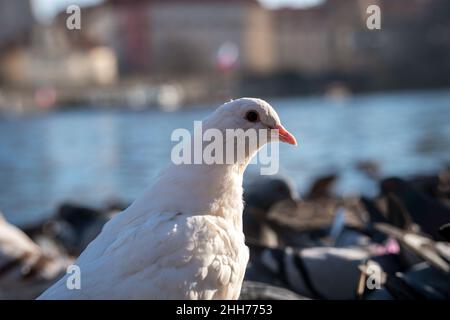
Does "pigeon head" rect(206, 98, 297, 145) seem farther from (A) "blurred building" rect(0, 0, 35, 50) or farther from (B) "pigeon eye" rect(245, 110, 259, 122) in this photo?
(A) "blurred building" rect(0, 0, 35, 50)

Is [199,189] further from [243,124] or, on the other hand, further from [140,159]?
[140,159]

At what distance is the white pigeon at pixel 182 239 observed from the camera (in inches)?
59.0

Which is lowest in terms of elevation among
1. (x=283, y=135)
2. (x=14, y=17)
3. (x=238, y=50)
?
(x=283, y=135)

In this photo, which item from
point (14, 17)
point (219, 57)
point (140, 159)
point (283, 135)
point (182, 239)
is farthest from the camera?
point (14, 17)

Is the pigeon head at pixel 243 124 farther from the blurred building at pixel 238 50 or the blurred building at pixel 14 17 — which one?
the blurred building at pixel 14 17

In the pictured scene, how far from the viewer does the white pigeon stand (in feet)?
4.92

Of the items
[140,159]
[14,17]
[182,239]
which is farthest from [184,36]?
[182,239]

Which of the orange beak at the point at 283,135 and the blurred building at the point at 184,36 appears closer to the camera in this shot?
the orange beak at the point at 283,135

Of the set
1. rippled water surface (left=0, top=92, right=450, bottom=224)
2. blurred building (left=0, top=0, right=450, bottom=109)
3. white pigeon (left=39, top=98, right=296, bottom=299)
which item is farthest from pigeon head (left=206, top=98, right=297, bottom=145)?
blurred building (left=0, top=0, right=450, bottom=109)

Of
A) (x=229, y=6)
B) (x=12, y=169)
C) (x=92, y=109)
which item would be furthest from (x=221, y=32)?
(x=12, y=169)

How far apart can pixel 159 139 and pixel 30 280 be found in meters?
16.6

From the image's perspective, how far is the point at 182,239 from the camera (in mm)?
1517

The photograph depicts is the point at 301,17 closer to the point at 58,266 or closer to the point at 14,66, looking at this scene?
the point at 14,66

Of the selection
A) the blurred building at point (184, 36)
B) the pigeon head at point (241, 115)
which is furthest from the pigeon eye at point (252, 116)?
the blurred building at point (184, 36)
